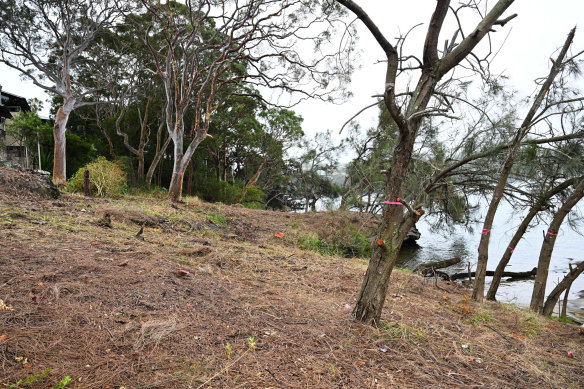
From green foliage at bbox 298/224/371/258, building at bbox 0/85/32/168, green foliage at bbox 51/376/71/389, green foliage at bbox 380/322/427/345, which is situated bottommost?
green foliage at bbox 298/224/371/258

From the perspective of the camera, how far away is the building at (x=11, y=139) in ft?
64.1

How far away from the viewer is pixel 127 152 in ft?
66.3

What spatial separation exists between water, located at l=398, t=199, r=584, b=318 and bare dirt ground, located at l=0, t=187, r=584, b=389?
149 inches

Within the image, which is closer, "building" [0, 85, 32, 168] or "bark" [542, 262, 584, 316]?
"bark" [542, 262, 584, 316]

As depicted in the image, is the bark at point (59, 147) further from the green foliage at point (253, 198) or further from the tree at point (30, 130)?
the green foliage at point (253, 198)

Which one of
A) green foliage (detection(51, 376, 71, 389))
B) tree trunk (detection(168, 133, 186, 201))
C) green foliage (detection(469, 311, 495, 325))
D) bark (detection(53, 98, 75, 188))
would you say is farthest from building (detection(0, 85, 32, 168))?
green foliage (detection(469, 311, 495, 325))

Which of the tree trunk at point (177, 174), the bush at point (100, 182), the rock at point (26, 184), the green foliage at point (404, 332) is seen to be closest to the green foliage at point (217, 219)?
the tree trunk at point (177, 174)

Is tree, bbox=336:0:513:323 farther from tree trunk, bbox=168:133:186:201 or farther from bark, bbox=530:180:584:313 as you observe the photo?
tree trunk, bbox=168:133:186:201

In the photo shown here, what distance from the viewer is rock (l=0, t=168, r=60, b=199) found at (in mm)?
6773

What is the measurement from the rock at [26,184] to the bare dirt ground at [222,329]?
2.31 meters

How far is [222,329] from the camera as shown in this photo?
268cm

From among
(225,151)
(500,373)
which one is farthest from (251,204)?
(500,373)

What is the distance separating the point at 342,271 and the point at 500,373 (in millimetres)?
3248

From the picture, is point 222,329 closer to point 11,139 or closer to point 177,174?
point 177,174
